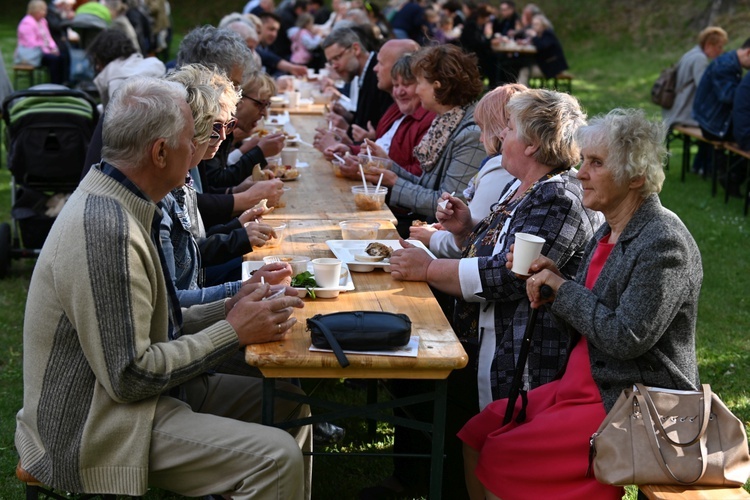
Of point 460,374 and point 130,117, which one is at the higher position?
point 130,117

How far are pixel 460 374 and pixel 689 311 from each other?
3.29 ft

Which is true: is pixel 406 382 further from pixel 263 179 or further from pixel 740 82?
pixel 740 82

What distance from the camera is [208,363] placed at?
2.48 m

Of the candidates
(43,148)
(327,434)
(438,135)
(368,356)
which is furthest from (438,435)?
(43,148)

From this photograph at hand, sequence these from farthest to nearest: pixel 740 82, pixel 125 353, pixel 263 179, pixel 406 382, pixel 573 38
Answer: pixel 573 38
pixel 740 82
pixel 263 179
pixel 406 382
pixel 125 353

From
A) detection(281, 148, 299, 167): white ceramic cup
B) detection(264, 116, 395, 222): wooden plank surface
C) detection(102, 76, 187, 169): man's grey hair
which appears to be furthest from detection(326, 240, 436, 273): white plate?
detection(281, 148, 299, 167): white ceramic cup

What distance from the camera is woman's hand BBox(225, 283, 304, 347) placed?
252 cm

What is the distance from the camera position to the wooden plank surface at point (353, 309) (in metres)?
2.44

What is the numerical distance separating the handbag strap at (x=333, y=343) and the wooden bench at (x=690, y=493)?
2.84ft

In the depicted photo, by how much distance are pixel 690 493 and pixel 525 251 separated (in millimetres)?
802

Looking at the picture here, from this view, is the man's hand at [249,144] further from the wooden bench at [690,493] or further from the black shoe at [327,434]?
the wooden bench at [690,493]

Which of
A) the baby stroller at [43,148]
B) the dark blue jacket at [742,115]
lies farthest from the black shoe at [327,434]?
the dark blue jacket at [742,115]

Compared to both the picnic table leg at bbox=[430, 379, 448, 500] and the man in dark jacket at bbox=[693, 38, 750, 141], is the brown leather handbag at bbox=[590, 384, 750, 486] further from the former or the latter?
the man in dark jacket at bbox=[693, 38, 750, 141]

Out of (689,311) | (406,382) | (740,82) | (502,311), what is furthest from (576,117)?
(740,82)
